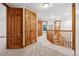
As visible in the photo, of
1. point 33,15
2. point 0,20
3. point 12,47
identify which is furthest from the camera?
point 33,15

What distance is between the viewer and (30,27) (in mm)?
6508

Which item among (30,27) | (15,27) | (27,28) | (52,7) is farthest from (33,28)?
(52,7)

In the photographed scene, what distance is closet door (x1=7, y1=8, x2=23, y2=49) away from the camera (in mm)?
5355

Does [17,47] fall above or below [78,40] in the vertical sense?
below

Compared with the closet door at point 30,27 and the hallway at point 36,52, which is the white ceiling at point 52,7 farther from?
the hallway at point 36,52

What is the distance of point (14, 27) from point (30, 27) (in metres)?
1.28

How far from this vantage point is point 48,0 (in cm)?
272

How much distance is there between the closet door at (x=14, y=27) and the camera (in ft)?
17.6

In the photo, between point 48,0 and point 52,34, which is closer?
point 48,0

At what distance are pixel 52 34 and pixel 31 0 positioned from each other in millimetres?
5090

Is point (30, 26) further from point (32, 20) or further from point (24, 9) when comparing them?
point (24, 9)

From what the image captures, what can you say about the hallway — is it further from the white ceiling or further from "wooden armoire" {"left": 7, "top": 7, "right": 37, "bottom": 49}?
the white ceiling

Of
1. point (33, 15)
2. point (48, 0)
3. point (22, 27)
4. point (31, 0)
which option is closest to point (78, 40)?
point (48, 0)

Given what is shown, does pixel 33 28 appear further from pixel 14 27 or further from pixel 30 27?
pixel 14 27
